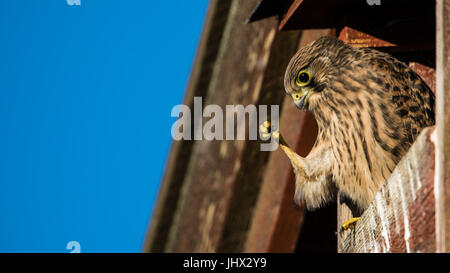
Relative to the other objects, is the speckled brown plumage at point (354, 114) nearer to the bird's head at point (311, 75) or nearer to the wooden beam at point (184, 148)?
the bird's head at point (311, 75)

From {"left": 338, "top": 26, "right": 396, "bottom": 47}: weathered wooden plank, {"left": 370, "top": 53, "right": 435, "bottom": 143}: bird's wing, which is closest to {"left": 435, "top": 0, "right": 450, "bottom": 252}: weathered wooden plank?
{"left": 370, "top": 53, "right": 435, "bottom": 143}: bird's wing

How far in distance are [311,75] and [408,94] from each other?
0.49 metres

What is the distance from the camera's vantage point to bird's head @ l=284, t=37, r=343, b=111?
2.97 meters

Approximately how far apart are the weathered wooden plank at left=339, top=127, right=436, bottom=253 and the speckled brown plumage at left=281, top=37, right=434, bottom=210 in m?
0.56

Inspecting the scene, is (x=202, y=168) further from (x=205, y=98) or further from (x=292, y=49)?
(x=292, y=49)

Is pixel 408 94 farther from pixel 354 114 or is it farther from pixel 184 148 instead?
pixel 184 148

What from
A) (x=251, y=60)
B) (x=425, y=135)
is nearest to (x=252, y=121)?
(x=251, y=60)

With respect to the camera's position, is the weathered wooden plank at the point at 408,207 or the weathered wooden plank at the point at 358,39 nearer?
the weathered wooden plank at the point at 408,207

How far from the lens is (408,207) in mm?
1706

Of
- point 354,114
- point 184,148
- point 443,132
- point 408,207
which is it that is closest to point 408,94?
point 354,114

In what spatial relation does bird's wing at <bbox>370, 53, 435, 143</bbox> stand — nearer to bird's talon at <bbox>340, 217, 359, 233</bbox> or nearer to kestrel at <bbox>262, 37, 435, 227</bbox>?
kestrel at <bbox>262, 37, 435, 227</bbox>

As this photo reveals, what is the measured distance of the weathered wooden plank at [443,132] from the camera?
146cm

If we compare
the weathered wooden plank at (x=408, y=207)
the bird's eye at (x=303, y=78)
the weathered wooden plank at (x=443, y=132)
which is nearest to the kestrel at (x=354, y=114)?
the bird's eye at (x=303, y=78)
